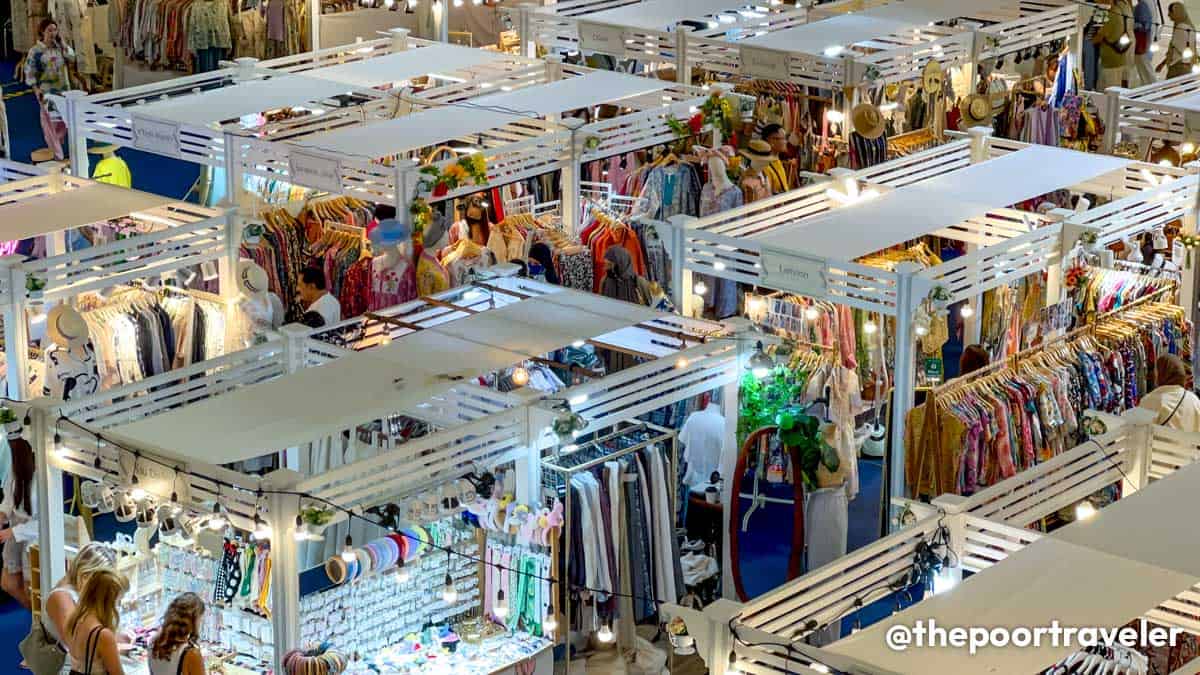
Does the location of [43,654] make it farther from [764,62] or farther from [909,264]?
[764,62]

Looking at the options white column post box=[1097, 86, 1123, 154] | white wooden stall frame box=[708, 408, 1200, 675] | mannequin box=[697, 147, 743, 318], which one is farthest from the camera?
white column post box=[1097, 86, 1123, 154]

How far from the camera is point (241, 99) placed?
580 inches

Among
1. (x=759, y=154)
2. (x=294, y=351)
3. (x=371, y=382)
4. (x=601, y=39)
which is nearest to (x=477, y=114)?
(x=759, y=154)

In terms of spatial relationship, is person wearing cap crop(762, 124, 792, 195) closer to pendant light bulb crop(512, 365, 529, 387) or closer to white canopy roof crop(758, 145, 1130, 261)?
white canopy roof crop(758, 145, 1130, 261)

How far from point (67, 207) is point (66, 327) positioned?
5.26 ft

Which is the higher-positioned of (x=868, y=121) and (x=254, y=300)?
(x=868, y=121)

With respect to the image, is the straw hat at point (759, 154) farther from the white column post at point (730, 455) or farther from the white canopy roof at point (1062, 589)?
the white canopy roof at point (1062, 589)

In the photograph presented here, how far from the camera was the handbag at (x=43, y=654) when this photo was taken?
30.7 ft

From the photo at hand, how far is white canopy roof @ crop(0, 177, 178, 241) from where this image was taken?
12.4 meters

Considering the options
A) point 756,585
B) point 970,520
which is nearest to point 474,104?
point 756,585

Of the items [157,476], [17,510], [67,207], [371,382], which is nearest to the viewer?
[157,476]

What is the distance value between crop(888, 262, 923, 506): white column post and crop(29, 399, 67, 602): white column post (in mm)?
3959

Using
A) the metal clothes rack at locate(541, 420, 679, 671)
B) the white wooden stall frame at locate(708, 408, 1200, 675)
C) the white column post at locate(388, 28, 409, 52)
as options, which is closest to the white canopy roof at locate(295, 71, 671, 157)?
the white column post at locate(388, 28, 409, 52)

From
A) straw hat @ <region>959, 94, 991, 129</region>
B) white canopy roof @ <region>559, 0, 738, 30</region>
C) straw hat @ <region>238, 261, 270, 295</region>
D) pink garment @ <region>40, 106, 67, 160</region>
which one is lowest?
pink garment @ <region>40, 106, 67, 160</region>
